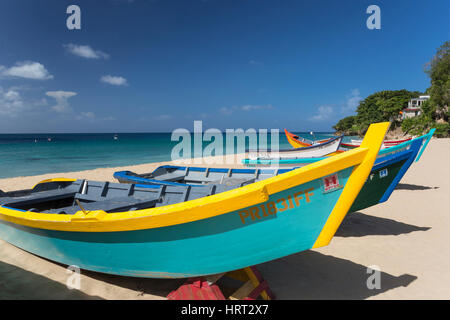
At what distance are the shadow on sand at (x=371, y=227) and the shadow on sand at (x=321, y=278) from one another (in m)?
1.49

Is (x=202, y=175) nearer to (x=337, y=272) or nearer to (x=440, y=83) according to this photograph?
(x=337, y=272)

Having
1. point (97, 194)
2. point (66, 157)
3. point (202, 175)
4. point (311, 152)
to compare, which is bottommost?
point (97, 194)

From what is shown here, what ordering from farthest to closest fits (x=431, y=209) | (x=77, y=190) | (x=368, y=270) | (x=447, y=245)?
(x=431, y=209) < (x=77, y=190) < (x=447, y=245) < (x=368, y=270)

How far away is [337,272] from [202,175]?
16.0ft

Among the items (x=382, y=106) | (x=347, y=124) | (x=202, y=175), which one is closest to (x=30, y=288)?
(x=202, y=175)

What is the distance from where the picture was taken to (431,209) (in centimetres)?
732

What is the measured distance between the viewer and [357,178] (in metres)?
2.41

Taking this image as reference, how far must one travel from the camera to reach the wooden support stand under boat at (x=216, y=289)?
2.85 m

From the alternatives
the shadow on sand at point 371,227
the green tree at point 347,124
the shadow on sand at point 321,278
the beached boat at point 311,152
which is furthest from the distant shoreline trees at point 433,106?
the shadow on sand at point 321,278

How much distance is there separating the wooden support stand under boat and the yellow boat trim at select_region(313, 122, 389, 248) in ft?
3.59

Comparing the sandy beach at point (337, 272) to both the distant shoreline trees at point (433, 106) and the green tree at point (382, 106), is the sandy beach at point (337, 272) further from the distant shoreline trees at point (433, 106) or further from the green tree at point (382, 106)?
the green tree at point (382, 106)
